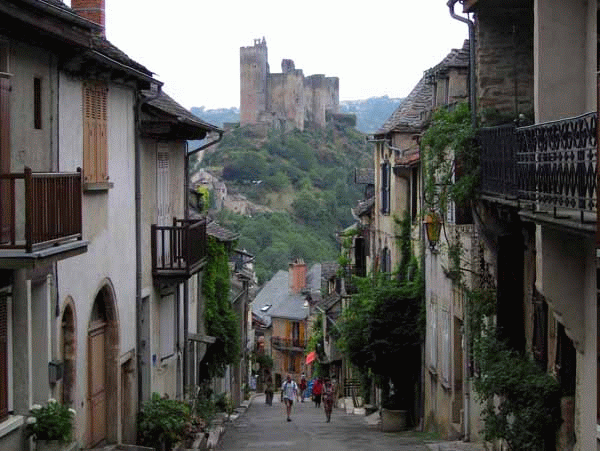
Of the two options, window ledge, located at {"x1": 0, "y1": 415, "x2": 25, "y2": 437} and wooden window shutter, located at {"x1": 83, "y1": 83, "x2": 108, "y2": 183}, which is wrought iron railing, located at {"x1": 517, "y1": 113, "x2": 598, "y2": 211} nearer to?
window ledge, located at {"x1": 0, "y1": 415, "x2": 25, "y2": 437}

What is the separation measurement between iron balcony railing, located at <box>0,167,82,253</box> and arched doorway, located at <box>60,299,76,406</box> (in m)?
2.93

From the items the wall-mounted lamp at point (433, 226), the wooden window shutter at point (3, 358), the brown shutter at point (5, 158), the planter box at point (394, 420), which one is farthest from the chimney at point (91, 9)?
the planter box at point (394, 420)

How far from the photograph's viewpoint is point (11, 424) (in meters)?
13.5

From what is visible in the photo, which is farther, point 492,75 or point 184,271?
point 184,271

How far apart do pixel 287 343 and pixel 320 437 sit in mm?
64838

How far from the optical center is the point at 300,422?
123 feet

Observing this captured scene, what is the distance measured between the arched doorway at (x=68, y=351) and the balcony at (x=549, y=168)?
5701 mm

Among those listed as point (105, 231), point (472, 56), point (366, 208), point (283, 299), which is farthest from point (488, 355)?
point (283, 299)

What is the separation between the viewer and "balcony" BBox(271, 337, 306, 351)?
91581 millimetres

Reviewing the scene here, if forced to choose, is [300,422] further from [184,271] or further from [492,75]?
[492,75]

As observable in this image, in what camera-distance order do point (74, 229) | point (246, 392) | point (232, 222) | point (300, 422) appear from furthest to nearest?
point (232, 222)
point (246, 392)
point (300, 422)
point (74, 229)

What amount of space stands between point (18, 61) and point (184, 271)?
936cm

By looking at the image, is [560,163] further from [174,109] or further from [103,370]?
[174,109]

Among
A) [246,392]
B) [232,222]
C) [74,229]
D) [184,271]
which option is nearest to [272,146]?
[232,222]
